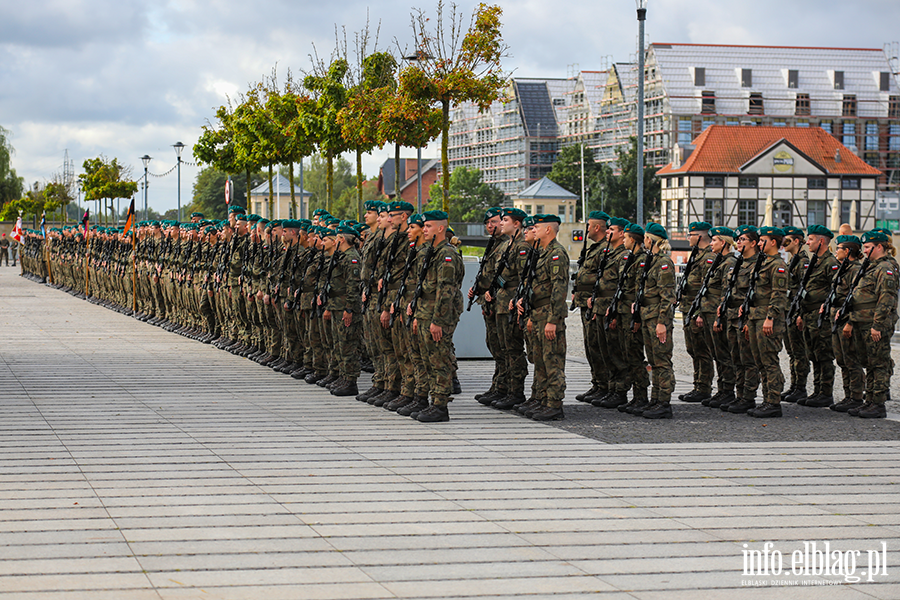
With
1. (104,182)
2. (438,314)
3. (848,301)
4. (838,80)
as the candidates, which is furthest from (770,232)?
(838,80)

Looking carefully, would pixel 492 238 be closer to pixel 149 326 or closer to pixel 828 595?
pixel 828 595

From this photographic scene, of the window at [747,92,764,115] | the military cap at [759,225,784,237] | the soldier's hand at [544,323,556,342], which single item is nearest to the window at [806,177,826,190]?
the window at [747,92,764,115]

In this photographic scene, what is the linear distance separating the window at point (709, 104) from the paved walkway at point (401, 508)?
87690 mm

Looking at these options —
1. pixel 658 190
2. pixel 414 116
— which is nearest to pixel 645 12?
pixel 414 116

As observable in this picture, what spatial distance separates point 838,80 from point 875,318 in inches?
3656

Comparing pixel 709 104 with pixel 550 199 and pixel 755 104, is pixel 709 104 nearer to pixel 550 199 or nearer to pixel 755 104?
pixel 755 104

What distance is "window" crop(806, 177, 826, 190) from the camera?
80.1 m

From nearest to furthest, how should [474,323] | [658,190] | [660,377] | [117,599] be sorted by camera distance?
[117,599] < [660,377] < [474,323] < [658,190]

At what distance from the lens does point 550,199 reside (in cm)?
9362

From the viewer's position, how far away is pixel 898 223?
262 feet

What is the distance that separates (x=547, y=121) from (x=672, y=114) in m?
27.7

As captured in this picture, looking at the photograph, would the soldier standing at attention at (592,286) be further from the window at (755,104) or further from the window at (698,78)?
the window at (755,104)

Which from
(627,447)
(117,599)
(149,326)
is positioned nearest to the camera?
(117,599)

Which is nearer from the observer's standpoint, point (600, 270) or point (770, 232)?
point (770, 232)
